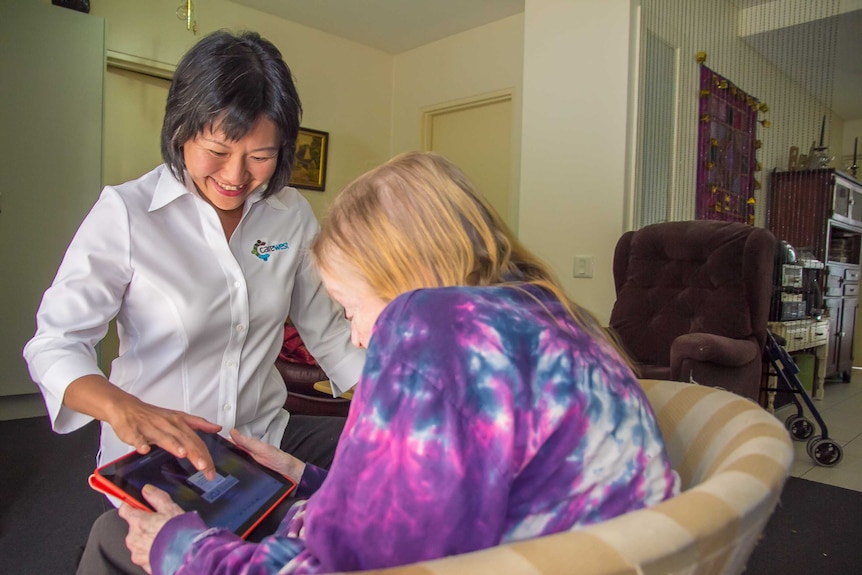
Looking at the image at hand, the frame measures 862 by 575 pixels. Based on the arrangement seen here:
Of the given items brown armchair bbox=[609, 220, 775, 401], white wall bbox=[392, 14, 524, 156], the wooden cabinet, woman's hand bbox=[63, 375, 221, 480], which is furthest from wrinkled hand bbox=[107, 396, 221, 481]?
the wooden cabinet

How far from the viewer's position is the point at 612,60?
3215 mm

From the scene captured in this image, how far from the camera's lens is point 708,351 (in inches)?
92.5

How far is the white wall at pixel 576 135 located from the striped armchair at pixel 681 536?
8.83 ft

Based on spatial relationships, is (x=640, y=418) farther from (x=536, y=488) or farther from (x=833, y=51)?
(x=833, y=51)

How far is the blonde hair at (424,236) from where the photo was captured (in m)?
0.65

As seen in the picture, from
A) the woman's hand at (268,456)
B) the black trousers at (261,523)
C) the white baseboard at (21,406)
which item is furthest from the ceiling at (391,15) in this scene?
the woman's hand at (268,456)

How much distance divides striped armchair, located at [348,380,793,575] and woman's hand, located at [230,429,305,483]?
0.66 meters

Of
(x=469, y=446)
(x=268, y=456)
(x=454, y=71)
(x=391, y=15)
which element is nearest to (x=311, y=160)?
(x=391, y=15)

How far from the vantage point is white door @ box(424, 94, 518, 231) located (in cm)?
463

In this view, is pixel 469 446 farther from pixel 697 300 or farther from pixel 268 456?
pixel 697 300

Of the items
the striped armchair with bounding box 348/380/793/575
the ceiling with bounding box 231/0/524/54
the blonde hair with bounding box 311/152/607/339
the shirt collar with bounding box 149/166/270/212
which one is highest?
the ceiling with bounding box 231/0/524/54

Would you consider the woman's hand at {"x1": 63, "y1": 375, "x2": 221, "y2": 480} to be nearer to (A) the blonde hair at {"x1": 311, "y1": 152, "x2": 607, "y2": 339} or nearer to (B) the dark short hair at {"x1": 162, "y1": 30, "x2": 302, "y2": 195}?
(A) the blonde hair at {"x1": 311, "y1": 152, "x2": 607, "y2": 339}

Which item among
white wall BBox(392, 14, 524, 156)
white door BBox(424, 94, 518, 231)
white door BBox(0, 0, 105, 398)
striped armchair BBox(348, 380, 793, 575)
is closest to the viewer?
striped armchair BBox(348, 380, 793, 575)

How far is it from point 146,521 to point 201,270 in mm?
549
